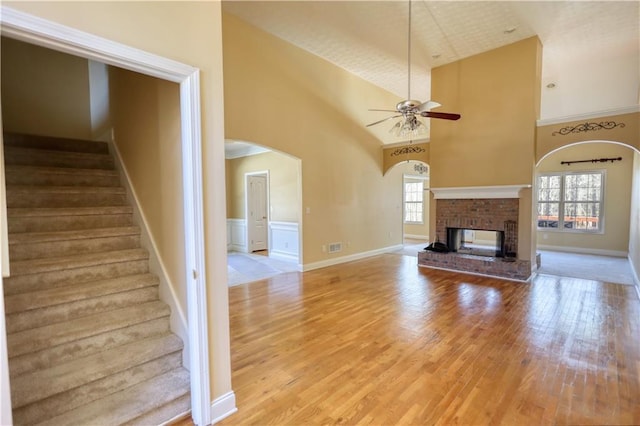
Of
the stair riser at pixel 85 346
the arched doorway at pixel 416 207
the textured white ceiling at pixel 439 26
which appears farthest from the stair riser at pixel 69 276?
the arched doorway at pixel 416 207

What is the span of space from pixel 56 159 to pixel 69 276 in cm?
161

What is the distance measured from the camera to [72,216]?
2678 mm

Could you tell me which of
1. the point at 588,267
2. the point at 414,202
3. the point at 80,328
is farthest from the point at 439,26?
the point at 414,202

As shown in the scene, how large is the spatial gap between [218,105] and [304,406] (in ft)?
6.98

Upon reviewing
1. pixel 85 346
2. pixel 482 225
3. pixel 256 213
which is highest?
pixel 256 213

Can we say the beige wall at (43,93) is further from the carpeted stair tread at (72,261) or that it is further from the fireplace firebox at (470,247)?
the fireplace firebox at (470,247)

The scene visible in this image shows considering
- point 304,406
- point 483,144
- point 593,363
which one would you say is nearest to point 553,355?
point 593,363

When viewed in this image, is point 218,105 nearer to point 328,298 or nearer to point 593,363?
point 328,298

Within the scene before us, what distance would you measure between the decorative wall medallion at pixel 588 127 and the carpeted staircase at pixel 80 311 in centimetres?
642

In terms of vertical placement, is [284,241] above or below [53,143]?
below

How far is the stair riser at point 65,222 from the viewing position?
8.04 ft

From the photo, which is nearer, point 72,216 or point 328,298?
point 72,216

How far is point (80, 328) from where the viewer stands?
6.91ft

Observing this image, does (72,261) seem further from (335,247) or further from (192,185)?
(335,247)
